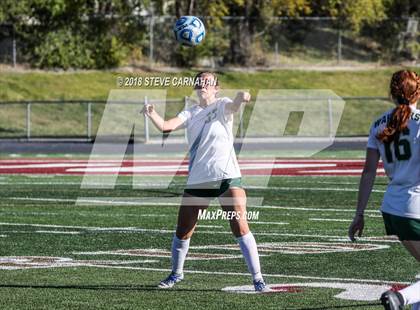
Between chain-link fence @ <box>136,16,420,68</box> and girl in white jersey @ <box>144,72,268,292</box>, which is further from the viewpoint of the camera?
chain-link fence @ <box>136,16,420,68</box>

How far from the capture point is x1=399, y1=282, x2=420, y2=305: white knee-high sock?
783cm

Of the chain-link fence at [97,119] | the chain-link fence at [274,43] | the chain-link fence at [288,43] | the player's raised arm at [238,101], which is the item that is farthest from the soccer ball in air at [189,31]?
the chain-link fence at [288,43]

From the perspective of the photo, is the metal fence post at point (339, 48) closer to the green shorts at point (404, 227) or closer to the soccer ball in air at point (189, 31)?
the soccer ball in air at point (189, 31)

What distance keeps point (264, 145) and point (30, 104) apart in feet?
26.7

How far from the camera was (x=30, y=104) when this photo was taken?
3794 centimetres

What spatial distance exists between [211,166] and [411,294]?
2.94 m

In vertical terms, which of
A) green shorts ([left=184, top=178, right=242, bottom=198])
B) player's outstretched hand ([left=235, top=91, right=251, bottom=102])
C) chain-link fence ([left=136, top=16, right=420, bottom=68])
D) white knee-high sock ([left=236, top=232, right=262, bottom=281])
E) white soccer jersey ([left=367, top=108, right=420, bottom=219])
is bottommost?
chain-link fence ([left=136, top=16, right=420, bottom=68])

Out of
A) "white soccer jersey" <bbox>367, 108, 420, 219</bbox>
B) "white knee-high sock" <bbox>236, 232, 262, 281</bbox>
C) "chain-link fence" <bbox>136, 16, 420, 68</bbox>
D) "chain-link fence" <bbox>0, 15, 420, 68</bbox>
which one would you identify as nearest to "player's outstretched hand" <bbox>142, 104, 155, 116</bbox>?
"white knee-high sock" <bbox>236, 232, 262, 281</bbox>

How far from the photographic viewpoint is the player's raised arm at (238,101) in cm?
973

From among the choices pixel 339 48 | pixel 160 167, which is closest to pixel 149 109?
pixel 160 167

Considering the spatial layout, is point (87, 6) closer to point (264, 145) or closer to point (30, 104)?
point (30, 104)

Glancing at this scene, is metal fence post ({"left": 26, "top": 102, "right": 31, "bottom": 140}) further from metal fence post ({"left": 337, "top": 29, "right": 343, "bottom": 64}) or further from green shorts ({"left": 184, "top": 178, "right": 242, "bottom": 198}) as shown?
green shorts ({"left": 184, "top": 178, "right": 242, "bottom": 198})

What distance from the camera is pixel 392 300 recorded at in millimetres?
7723

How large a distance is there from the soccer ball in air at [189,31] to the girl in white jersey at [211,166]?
3116 mm
